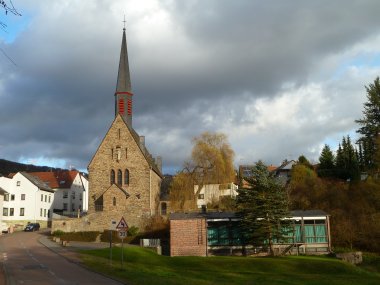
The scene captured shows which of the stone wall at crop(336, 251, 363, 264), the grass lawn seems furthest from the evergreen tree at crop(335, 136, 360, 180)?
the grass lawn

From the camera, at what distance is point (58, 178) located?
298 feet

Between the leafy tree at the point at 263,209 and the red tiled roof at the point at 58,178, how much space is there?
5877cm

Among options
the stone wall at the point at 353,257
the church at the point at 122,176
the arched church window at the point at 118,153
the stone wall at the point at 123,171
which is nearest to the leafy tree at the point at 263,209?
the stone wall at the point at 353,257

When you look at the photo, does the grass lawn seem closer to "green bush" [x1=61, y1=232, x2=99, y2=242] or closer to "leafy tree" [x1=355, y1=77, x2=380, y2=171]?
"green bush" [x1=61, y1=232, x2=99, y2=242]

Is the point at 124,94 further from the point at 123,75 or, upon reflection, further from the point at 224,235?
the point at 224,235

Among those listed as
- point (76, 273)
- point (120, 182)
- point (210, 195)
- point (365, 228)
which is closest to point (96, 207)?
point (120, 182)

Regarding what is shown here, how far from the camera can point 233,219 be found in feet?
132

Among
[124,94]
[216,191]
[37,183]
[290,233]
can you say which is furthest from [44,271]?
[37,183]

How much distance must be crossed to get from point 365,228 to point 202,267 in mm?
18659

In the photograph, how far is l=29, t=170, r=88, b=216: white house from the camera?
8806cm

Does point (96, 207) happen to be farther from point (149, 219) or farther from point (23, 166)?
point (23, 166)

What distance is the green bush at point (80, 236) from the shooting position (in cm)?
5291

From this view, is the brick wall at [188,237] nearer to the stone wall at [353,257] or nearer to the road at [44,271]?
the road at [44,271]

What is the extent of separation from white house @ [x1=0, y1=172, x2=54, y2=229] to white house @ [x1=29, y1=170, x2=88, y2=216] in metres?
7.90
